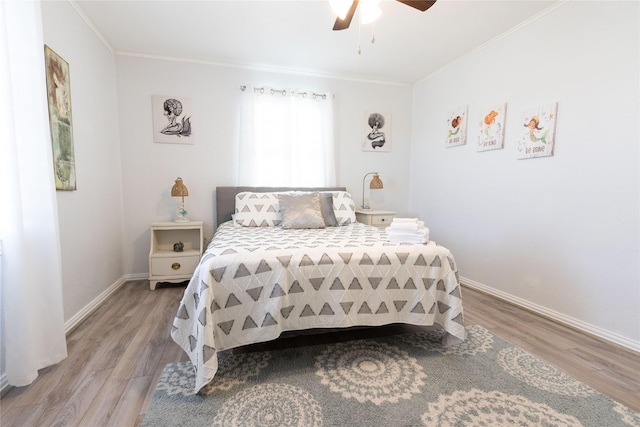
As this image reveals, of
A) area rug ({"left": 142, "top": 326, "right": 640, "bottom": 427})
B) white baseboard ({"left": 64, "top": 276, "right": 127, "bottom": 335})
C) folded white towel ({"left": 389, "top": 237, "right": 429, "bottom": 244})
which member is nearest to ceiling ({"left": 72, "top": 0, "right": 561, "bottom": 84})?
folded white towel ({"left": 389, "top": 237, "right": 429, "bottom": 244})

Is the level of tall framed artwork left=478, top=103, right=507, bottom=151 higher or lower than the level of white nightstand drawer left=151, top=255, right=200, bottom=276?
higher

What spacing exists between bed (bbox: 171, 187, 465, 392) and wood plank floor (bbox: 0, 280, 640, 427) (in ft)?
1.06

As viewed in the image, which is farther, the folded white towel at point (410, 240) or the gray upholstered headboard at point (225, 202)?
the gray upholstered headboard at point (225, 202)

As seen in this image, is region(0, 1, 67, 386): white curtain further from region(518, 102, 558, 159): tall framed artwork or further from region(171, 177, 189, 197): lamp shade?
region(518, 102, 558, 159): tall framed artwork

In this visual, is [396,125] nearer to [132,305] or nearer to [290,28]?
[290,28]

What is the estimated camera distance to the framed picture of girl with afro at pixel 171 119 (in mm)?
3176

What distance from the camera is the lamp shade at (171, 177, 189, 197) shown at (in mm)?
3029

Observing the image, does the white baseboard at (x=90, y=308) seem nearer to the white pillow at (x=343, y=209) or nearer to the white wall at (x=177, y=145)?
the white wall at (x=177, y=145)

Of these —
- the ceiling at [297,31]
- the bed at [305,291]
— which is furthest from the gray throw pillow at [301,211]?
the ceiling at [297,31]

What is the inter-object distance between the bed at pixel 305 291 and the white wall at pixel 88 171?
1262mm

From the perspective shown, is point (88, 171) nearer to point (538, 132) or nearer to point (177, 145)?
point (177, 145)

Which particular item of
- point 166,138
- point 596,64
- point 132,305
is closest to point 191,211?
point 166,138

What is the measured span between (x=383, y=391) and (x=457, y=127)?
2.90 m

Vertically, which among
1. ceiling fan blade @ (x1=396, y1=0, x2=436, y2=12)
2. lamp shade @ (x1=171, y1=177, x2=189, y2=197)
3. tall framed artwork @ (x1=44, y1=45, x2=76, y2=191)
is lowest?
lamp shade @ (x1=171, y1=177, x2=189, y2=197)
